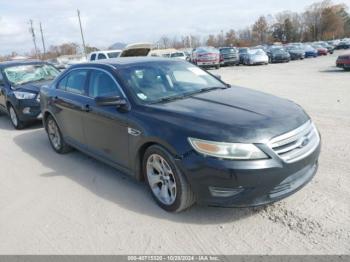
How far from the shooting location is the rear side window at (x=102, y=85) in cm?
421

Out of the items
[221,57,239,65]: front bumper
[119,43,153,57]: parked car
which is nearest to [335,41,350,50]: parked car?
[221,57,239,65]: front bumper

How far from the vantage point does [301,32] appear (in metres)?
91.6

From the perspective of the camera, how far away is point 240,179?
3016mm

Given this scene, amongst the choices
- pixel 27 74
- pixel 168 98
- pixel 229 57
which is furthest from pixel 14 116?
pixel 229 57

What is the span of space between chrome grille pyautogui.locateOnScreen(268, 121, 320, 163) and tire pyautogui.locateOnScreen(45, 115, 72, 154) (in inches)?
154

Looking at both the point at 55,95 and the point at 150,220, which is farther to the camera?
the point at 55,95

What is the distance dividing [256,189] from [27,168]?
393 cm

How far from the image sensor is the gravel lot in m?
3.04

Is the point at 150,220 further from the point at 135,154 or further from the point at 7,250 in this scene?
the point at 7,250

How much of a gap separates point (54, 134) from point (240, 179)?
167 inches

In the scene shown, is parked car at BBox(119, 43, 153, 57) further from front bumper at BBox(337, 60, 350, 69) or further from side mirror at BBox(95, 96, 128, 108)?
side mirror at BBox(95, 96, 128, 108)

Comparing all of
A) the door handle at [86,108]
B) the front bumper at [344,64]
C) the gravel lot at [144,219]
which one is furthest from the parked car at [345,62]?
the door handle at [86,108]

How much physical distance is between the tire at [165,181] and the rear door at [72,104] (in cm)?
153

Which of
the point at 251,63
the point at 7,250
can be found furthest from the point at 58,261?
the point at 251,63
